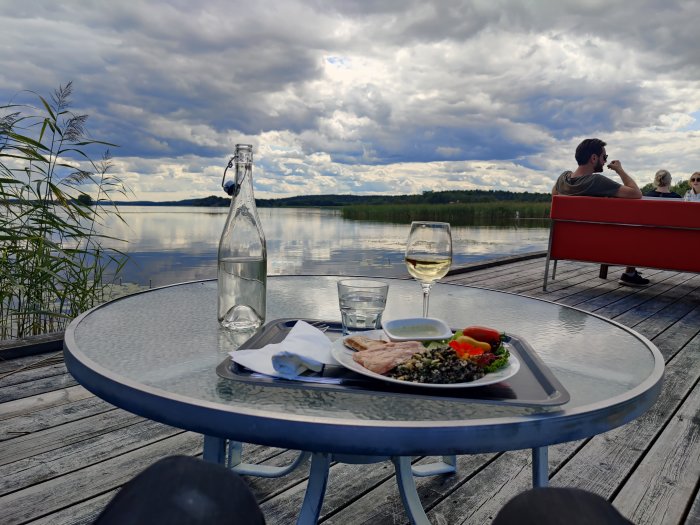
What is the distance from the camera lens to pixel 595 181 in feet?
14.2

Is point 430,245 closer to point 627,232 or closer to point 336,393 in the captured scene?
point 336,393

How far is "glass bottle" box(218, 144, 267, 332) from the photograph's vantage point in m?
0.87

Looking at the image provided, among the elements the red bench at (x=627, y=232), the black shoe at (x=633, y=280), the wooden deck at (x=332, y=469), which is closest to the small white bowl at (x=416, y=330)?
the wooden deck at (x=332, y=469)

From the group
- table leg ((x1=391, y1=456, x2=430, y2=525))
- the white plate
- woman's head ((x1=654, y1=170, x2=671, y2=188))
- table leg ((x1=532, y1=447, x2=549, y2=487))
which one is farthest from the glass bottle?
woman's head ((x1=654, y1=170, x2=671, y2=188))

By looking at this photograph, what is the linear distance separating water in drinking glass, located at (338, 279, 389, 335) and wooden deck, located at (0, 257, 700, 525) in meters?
0.61

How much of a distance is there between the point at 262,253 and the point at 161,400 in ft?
1.42

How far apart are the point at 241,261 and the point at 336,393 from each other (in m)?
0.41

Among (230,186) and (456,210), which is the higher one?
(230,186)

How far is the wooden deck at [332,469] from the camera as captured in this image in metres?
1.24

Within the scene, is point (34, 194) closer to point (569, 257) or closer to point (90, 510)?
point (90, 510)

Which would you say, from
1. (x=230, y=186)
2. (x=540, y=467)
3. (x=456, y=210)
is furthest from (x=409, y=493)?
(x=456, y=210)

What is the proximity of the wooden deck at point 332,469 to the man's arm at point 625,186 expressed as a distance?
2.58 meters

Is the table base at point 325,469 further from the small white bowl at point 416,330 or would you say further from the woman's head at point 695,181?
the woman's head at point 695,181

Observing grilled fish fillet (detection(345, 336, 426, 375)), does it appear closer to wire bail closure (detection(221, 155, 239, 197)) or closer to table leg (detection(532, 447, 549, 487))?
wire bail closure (detection(221, 155, 239, 197))
